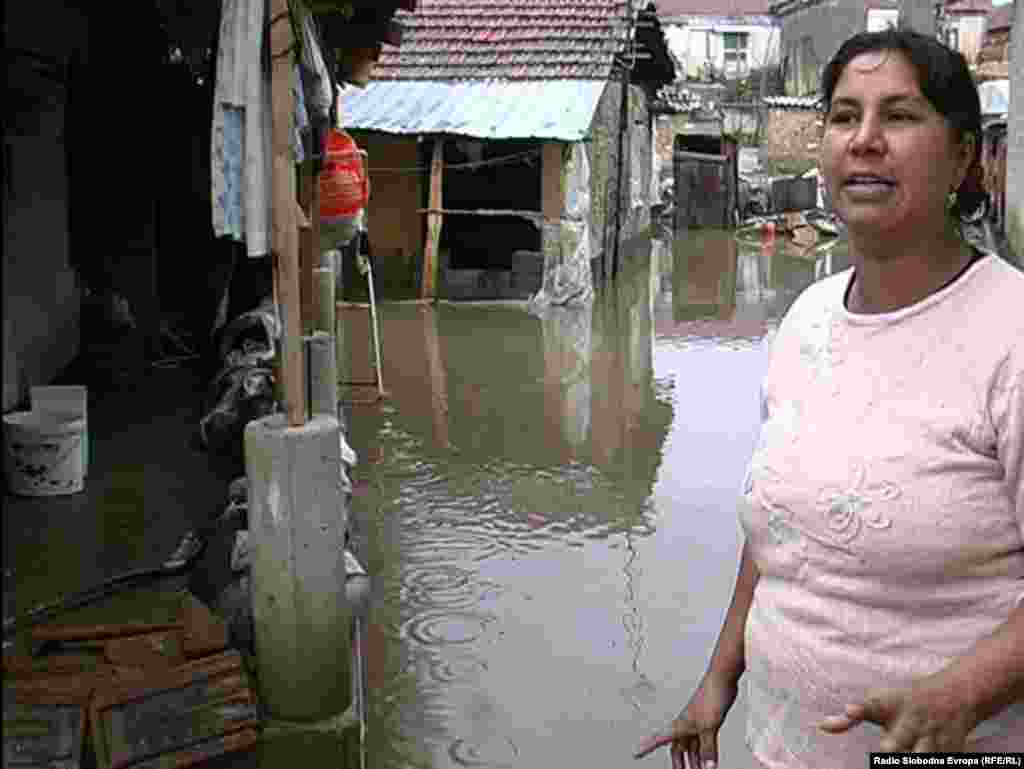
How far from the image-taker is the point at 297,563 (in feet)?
15.3

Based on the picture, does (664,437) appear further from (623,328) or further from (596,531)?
(623,328)

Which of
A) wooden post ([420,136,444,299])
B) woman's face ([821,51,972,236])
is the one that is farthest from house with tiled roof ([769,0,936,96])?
woman's face ([821,51,972,236])

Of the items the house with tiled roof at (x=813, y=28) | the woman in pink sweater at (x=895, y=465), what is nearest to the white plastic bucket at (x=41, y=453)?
the woman in pink sweater at (x=895, y=465)

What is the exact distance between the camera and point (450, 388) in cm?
1182

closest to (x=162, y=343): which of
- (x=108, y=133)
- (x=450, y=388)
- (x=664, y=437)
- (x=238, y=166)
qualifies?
(x=108, y=133)

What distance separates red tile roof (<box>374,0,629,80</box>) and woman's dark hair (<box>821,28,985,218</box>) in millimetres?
15357

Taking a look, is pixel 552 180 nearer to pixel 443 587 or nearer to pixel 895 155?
pixel 443 587

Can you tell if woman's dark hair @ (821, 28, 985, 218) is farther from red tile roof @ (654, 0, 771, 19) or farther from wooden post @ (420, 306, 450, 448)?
red tile roof @ (654, 0, 771, 19)

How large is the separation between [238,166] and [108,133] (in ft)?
20.4

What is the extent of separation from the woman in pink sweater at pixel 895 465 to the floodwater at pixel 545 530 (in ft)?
9.26

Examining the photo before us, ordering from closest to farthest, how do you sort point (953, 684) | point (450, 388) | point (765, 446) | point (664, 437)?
point (953, 684) < point (765, 446) < point (664, 437) < point (450, 388)

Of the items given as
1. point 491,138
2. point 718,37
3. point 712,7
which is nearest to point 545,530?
point 491,138

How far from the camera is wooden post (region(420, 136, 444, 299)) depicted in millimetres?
17047

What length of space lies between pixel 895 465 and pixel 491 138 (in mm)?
14547
